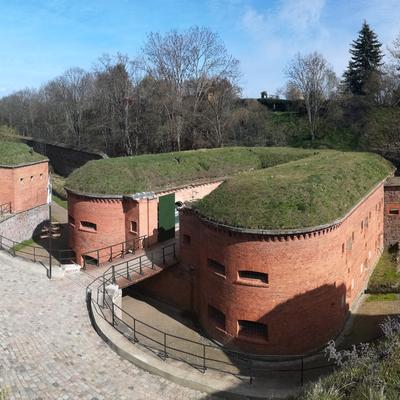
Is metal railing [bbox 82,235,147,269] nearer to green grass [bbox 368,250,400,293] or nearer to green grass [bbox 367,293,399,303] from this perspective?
green grass [bbox 367,293,399,303]

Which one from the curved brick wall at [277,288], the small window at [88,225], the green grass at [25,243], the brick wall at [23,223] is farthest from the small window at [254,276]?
the green grass at [25,243]

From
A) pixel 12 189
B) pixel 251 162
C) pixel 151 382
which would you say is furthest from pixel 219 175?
pixel 151 382

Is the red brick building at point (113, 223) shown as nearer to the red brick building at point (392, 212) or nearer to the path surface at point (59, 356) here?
the path surface at point (59, 356)

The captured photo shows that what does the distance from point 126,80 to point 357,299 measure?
3324 centimetres

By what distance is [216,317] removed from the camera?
→ 16812 mm

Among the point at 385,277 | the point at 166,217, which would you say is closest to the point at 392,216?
the point at 385,277

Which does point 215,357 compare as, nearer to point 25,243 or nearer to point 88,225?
point 88,225

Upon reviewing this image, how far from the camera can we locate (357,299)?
20.2 metres

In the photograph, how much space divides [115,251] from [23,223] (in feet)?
32.0

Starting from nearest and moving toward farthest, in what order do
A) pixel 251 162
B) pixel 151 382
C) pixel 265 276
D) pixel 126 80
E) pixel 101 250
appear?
1. pixel 151 382
2. pixel 265 276
3. pixel 101 250
4. pixel 251 162
5. pixel 126 80

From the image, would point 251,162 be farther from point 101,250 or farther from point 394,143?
point 101,250

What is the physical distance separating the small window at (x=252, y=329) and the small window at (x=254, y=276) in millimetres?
1482

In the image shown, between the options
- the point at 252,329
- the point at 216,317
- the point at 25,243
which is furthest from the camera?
the point at 25,243

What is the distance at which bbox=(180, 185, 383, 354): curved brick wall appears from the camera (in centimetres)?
1518
